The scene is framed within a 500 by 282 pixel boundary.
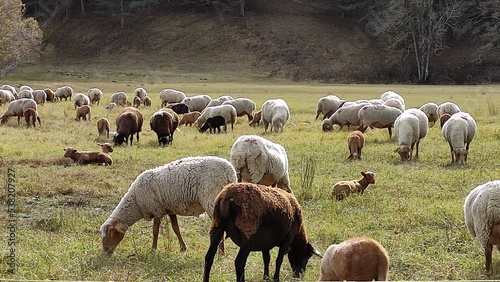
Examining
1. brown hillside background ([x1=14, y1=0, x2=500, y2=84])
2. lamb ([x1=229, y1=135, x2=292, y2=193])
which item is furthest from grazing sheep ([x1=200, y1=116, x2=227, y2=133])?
brown hillside background ([x1=14, y1=0, x2=500, y2=84])

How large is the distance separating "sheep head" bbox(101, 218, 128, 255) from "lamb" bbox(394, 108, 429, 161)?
9.29 meters

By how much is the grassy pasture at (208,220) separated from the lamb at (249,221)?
67 centimetres

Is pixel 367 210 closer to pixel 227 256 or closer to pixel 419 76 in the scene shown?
pixel 227 256

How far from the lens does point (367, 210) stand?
10.8m

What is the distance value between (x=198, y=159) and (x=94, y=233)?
2066 millimetres

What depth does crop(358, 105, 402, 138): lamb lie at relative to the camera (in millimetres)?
20484

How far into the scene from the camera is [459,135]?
1529cm

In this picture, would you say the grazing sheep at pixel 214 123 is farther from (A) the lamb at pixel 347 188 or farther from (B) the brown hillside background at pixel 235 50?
(B) the brown hillside background at pixel 235 50

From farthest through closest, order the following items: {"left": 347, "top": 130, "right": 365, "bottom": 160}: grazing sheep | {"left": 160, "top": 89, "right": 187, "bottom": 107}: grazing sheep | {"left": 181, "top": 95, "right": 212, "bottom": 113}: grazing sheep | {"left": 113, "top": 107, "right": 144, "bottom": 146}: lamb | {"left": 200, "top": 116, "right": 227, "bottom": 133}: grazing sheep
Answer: {"left": 160, "top": 89, "right": 187, "bottom": 107}: grazing sheep < {"left": 181, "top": 95, "right": 212, "bottom": 113}: grazing sheep < {"left": 200, "top": 116, "right": 227, "bottom": 133}: grazing sheep < {"left": 113, "top": 107, "right": 144, "bottom": 146}: lamb < {"left": 347, "top": 130, "right": 365, "bottom": 160}: grazing sheep

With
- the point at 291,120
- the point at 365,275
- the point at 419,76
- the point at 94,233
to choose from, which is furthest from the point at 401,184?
the point at 419,76

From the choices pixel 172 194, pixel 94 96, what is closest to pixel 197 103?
pixel 94 96

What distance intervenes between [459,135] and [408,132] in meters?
1.39

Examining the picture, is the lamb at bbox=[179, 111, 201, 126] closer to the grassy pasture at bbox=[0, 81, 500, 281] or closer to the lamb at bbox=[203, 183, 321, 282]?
the grassy pasture at bbox=[0, 81, 500, 281]

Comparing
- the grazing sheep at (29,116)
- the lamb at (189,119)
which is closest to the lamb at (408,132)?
the lamb at (189,119)
